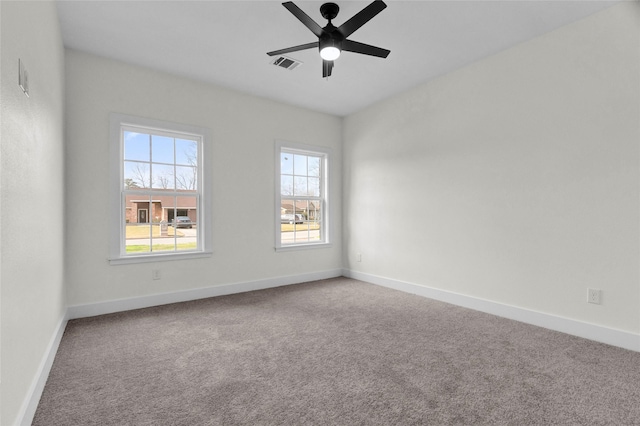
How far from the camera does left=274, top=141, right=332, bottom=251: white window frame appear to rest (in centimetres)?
479

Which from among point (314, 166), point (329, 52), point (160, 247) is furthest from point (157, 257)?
point (329, 52)

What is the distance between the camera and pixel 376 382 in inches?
81.7

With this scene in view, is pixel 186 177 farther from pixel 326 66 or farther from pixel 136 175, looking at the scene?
pixel 326 66

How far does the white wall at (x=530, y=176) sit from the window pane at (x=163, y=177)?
2.89 m

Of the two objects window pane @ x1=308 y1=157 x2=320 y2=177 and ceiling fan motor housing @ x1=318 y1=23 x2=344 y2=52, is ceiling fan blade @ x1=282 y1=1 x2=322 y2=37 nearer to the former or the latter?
ceiling fan motor housing @ x1=318 y1=23 x2=344 y2=52

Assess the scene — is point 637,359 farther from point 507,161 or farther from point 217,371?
point 217,371

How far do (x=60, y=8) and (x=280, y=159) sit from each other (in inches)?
111

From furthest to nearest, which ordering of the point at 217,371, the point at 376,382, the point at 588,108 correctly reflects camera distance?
the point at 588,108 → the point at 217,371 → the point at 376,382

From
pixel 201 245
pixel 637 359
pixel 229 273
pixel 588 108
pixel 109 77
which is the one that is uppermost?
pixel 109 77

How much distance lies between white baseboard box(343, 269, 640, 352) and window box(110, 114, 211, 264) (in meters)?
2.80

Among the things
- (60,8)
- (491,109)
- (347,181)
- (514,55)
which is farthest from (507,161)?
(60,8)

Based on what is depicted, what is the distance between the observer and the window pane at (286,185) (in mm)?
4987

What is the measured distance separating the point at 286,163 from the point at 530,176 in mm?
3203

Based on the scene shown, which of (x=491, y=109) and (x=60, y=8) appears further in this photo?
(x=491, y=109)
